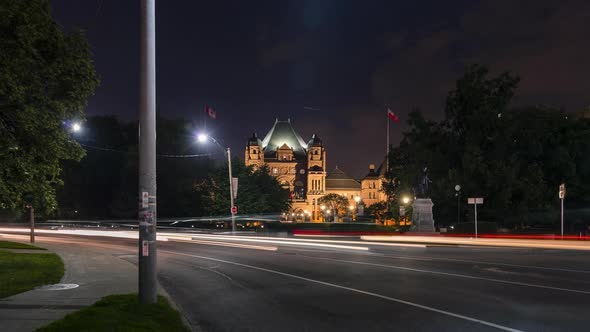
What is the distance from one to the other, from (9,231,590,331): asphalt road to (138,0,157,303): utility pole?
1397 mm

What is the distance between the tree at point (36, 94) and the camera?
1622 cm

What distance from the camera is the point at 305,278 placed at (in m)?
16.3

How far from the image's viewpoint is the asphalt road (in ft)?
32.3

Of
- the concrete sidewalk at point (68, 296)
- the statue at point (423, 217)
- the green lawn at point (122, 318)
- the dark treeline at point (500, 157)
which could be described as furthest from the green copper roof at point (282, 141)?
the green lawn at point (122, 318)

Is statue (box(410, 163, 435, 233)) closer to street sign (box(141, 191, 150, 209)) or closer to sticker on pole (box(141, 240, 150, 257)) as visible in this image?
sticker on pole (box(141, 240, 150, 257))

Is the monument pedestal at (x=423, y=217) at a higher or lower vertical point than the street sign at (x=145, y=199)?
lower

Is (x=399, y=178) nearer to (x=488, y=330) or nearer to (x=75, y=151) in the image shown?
(x=75, y=151)

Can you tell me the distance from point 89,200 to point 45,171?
272ft

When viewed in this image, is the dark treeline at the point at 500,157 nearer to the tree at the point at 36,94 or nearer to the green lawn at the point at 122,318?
the tree at the point at 36,94

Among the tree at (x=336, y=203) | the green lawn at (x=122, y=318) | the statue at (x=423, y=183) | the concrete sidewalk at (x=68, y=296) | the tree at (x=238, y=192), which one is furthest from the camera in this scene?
the tree at (x=336, y=203)

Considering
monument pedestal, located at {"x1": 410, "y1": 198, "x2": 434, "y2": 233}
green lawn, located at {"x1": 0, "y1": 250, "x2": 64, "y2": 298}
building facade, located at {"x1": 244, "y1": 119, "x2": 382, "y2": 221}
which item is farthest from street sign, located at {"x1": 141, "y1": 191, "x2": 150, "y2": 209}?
building facade, located at {"x1": 244, "y1": 119, "x2": 382, "y2": 221}

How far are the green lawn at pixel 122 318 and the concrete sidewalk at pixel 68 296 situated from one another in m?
0.44

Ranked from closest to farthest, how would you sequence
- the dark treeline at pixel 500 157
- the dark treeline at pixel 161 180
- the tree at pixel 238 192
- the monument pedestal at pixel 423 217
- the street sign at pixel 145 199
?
1. the street sign at pixel 145 199
2. the monument pedestal at pixel 423 217
3. the dark treeline at pixel 500 157
4. the tree at pixel 238 192
5. the dark treeline at pixel 161 180

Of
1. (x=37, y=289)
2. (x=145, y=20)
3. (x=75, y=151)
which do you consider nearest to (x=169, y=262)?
(x=75, y=151)
